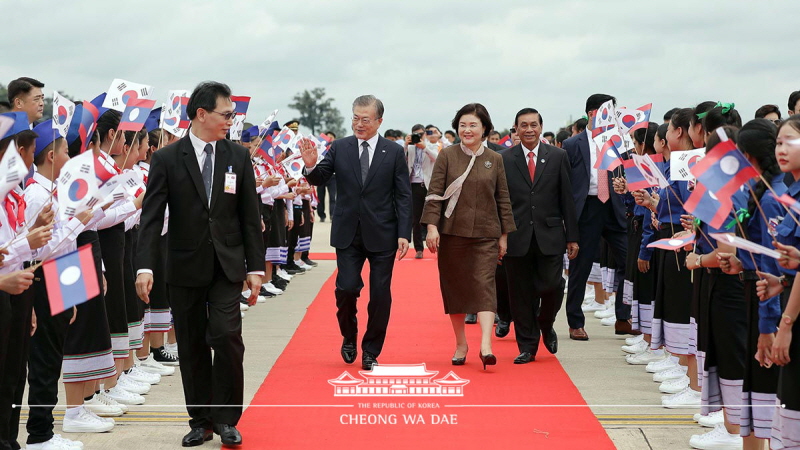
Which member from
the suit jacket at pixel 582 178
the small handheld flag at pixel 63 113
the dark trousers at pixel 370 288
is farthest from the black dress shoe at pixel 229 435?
the suit jacket at pixel 582 178

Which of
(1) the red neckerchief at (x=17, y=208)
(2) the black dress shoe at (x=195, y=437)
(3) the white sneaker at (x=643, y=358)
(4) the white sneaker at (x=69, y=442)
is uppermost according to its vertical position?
(1) the red neckerchief at (x=17, y=208)

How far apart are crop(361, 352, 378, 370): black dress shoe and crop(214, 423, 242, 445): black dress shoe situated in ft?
7.22

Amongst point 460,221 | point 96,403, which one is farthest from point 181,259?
point 460,221

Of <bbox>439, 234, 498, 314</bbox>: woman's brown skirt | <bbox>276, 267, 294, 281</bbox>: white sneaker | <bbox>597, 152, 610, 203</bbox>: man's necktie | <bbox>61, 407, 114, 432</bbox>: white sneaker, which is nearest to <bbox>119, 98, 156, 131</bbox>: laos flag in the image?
<bbox>61, 407, 114, 432</bbox>: white sneaker

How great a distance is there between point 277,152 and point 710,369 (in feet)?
29.4

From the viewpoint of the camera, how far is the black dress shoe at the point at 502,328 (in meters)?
9.12

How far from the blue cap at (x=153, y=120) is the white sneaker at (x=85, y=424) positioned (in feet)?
8.69

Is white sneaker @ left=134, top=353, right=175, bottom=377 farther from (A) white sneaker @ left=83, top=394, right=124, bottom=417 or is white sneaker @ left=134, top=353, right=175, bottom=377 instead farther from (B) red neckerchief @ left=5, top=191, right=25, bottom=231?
(B) red neckerchief @ left=5, top=191, right=25, bottom=231

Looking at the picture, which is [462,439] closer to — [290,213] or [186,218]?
[186,218]

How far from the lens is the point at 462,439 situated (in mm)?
5422

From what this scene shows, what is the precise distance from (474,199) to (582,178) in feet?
6.31

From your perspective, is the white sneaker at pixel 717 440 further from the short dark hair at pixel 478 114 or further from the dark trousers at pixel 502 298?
the dark trousers at pixel 502 298

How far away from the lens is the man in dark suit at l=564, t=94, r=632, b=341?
350 inches

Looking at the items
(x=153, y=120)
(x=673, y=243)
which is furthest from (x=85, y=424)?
(x=673, y=243)
